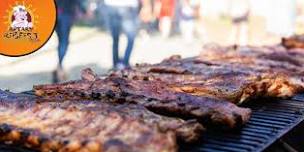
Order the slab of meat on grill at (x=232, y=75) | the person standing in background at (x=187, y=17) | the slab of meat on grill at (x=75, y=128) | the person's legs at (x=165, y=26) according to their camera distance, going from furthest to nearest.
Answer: the person's legs at (x=165, y=26) → the person standing in background at (x=187, y=17) → the slab of meat on grill at (x=232, y=75) → the slab of meat on grill at (x=75, y=128)

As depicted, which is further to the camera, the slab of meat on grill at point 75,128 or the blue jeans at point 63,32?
the blue jeans at point 63,32

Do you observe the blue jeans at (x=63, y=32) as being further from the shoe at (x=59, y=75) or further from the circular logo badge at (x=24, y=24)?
the circular logo badge at (x=24, y=24)

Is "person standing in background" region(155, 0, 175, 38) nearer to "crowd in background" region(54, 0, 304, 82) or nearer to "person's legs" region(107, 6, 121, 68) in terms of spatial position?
"crowd in background" region(54, 0, 304, 82)

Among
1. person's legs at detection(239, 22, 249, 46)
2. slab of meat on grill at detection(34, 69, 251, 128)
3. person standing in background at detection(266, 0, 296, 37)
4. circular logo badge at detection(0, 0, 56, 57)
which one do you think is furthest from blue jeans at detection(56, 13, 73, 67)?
person's legs at detection(239, 22, 249, 46)

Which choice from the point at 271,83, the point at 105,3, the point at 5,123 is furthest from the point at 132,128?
the point at 105,3

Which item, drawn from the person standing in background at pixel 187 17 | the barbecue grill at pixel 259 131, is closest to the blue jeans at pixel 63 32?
the barbecue grill at pixel 259 131

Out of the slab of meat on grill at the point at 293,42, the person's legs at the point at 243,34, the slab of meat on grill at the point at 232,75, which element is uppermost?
the person's legs at the point at 243,34

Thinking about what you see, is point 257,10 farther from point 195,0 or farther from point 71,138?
point 71,138

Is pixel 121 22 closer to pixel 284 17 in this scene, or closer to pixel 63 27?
pixel 63 27
